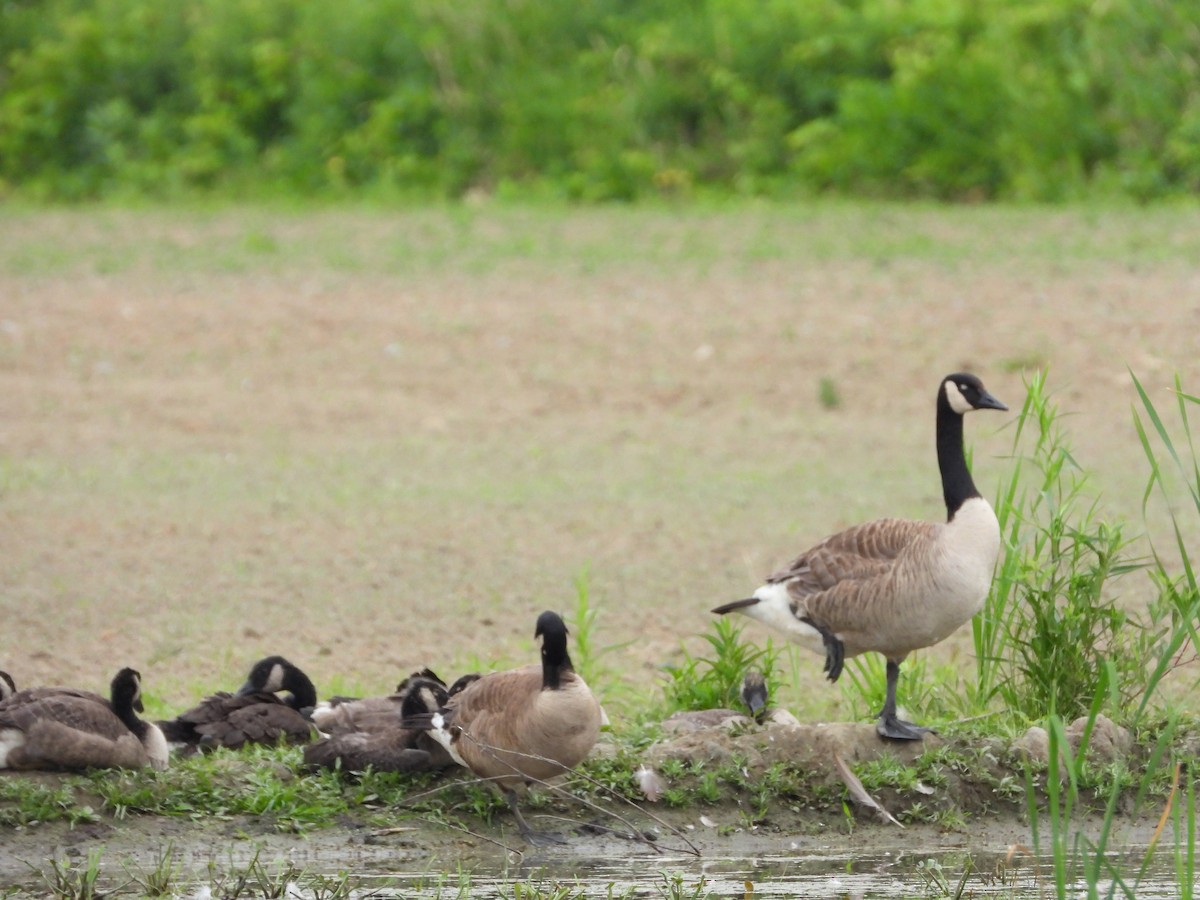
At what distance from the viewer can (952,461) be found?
695cm

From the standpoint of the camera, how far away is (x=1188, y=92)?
17578mm

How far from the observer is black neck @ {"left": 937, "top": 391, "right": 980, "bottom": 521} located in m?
6.74

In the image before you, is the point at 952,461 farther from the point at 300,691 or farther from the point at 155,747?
the point at 155,747

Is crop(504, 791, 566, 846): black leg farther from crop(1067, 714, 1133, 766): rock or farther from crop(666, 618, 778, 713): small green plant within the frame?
crop(1067, 714, 1133, 766): rock

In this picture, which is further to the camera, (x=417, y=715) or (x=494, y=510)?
(x=494, y=510)

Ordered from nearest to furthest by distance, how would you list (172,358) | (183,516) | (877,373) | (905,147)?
(183,516) → (877,373) → (172,358) → (905,147)

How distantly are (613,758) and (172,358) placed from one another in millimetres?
9378

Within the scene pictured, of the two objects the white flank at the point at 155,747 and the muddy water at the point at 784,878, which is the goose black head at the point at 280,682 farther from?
the muddy water at the point at 784,878

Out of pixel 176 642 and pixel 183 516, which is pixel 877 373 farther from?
pixel 176 642

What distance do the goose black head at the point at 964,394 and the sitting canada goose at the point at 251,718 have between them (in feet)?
8.71

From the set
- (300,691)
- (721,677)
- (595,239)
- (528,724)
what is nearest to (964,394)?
(721,677)

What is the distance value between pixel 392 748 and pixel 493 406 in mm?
7605

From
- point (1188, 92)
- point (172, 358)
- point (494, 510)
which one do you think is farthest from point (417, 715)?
point (1188, 92)

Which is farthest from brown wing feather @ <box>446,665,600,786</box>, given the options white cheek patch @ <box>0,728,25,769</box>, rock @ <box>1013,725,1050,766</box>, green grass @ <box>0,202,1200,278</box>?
green grass @ <box>0,202,1200,278</box>
